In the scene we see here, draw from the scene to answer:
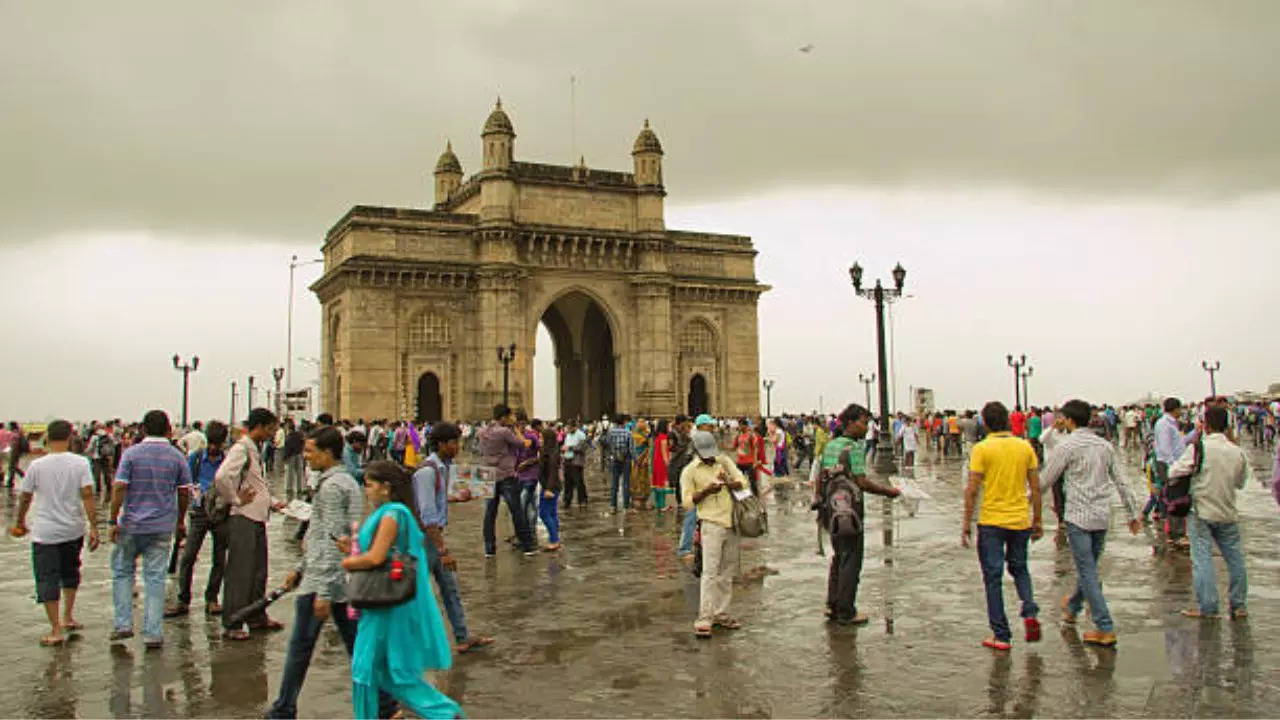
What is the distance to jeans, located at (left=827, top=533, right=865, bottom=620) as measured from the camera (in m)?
7.30

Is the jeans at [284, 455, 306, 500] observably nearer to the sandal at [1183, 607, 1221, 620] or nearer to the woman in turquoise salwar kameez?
the woman in turquoise salwar kameez

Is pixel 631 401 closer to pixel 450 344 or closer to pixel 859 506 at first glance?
pixel 450 344

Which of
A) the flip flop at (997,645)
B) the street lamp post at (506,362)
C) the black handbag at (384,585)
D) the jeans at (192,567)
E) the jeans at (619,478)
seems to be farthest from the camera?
the street lamp post at (506,362)

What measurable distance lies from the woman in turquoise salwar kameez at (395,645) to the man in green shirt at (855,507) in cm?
362

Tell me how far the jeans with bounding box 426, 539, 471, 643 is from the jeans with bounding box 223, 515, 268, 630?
1.59 metres

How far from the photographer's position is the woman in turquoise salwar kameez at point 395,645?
4.46 m

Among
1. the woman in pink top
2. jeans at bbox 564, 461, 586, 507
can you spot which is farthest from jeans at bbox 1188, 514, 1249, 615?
jeans at bbox 564, 461, 586, 507

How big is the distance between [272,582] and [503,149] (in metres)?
33.0

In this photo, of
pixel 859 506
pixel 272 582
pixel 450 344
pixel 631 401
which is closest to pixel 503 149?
pixel 450 344

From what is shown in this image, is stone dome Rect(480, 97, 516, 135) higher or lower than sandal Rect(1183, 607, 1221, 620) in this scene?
higher

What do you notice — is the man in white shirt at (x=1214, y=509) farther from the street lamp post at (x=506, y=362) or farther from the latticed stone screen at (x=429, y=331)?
the latticed stone screen at (x=429, y=331)

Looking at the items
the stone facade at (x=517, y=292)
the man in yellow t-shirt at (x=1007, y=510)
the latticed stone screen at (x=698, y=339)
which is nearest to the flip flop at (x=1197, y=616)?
the man in yellow t-shirt at (x=1007, y=510)

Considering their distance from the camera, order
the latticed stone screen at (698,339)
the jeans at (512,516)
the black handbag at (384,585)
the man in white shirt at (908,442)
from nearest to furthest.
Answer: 1. the black handbag at (384,585)
2. the jeans at (512,516)
3. the man in white shirt at (908,442)
4. the latticed stone screen at (698,339)

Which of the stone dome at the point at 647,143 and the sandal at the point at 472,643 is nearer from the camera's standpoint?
the sandal at the point at 472,643
